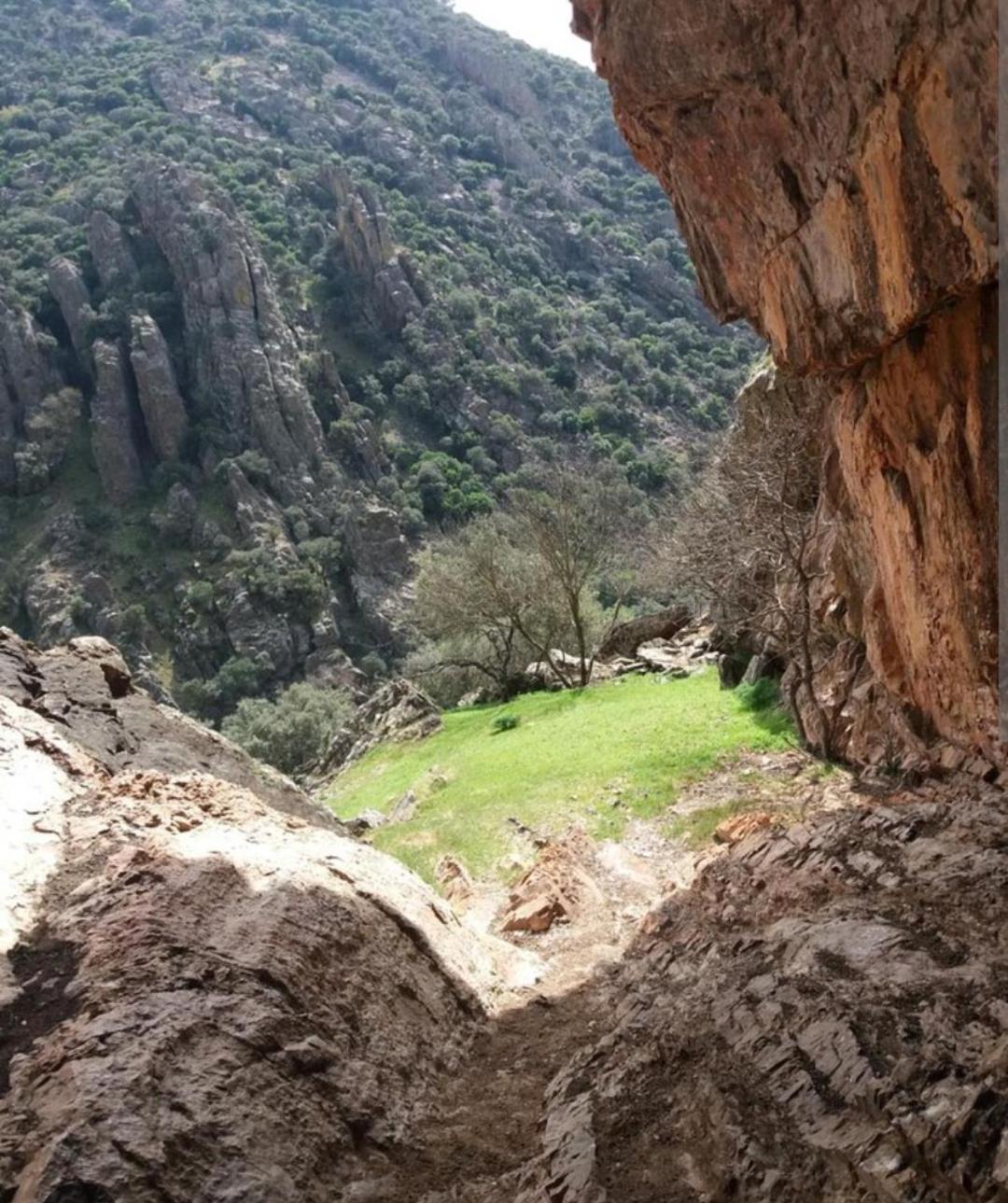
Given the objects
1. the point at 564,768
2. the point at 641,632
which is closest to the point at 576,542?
the point at 641,632

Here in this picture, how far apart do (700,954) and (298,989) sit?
125 inches

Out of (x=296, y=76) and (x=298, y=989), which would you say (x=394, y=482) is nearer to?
(x=298, y=989)

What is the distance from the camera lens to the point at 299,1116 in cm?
490

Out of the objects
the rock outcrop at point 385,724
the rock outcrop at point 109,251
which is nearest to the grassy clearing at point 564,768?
the rock outcrop at point 385,724

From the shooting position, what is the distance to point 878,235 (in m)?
7.42

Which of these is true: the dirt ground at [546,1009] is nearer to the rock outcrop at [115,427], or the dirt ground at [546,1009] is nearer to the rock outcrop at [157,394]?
the rock outcrop at [115,427]

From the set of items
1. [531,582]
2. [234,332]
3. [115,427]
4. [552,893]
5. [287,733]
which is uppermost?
[234,332]

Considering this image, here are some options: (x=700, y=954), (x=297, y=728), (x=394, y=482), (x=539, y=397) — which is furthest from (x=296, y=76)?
(x=700, y=954)

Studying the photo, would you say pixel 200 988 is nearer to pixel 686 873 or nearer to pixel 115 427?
pixel 686 873

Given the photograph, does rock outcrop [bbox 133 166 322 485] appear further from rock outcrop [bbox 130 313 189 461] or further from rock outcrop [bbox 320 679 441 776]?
rock outcrop [bbox 320 679 441 776]

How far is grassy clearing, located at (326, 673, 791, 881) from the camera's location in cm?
1575

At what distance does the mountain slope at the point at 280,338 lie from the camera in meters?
67.1

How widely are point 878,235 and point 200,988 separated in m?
7.85

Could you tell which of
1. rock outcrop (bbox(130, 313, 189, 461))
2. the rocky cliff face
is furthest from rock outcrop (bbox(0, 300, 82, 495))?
the rocky cliff face
